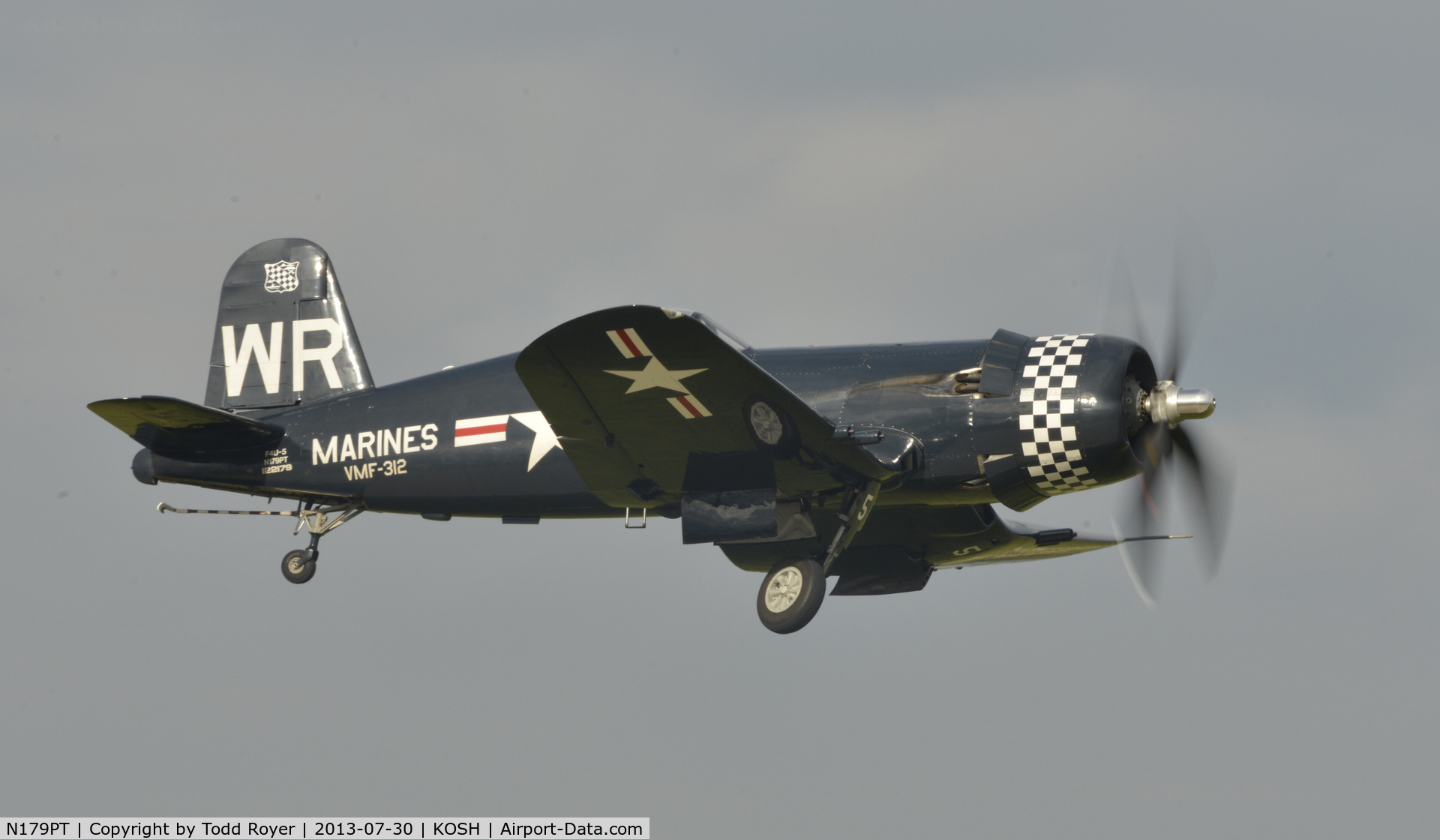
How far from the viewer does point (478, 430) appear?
575 inches

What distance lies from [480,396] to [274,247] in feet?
12.4

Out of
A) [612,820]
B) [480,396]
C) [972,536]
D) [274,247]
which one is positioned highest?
[274,247]

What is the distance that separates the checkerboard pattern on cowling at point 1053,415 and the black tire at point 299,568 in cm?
707

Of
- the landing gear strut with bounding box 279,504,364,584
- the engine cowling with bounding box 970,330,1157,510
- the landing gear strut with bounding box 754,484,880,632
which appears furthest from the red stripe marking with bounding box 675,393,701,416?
the landing gear strut with bounding box 279,504,364,584

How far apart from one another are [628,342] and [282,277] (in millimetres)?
6373

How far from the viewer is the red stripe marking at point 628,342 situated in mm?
11625

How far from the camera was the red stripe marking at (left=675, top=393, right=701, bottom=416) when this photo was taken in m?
12.4

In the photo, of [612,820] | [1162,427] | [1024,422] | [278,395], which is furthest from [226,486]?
[1162,427]

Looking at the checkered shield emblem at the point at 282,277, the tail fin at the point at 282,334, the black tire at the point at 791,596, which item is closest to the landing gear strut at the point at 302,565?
the tail fin at the point at 282,334

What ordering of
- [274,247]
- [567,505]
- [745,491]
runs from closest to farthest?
[745,491]
[567,505]
[274,247]

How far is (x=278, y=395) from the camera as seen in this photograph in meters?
16.0

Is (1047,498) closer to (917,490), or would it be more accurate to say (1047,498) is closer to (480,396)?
(917,490)

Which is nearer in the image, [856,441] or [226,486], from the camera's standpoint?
[856,441]

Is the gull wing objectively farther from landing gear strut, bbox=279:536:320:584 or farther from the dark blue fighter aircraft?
landing gear strut, bbox=279:536:320:584
